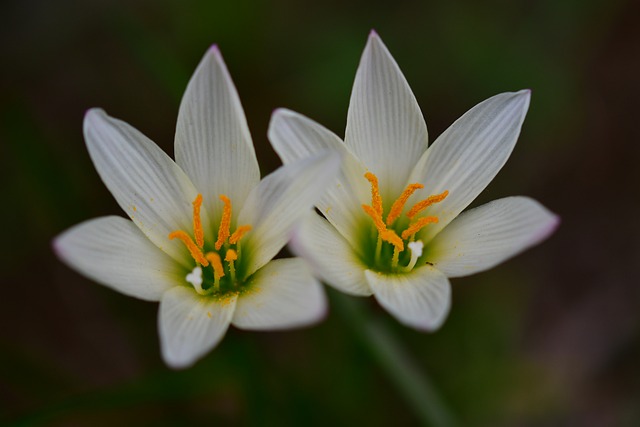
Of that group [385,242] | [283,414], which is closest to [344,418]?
[283,414]

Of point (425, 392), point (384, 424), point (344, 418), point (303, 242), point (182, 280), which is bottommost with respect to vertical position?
point (384, 424)

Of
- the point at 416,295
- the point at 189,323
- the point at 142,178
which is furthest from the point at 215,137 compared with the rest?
the point at 416,295

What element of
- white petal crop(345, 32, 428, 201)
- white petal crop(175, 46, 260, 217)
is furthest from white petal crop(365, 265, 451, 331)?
white petal crop(175, 46, 260, 217)

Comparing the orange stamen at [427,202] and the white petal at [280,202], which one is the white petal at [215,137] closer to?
the white petal at [280,202]

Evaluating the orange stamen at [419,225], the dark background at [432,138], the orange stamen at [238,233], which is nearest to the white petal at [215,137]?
the orange stamen at [238,233]

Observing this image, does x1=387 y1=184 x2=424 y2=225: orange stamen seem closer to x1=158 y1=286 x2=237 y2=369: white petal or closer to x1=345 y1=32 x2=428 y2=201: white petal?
x1=345 y1=32 x2=428 y2=201: white petal

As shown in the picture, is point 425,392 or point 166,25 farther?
point 166,25

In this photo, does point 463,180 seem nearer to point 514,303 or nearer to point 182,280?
point 182,280
